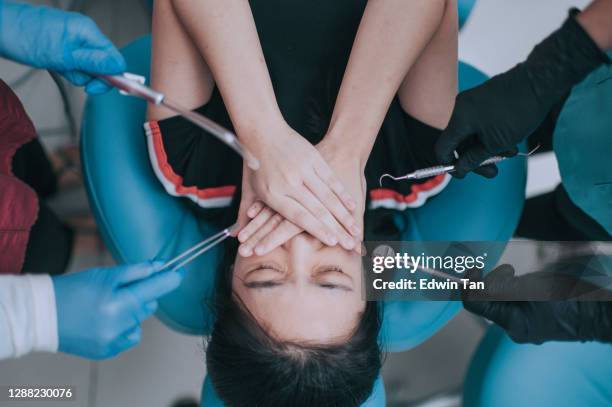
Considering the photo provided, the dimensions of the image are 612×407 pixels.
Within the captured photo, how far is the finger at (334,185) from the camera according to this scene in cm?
89

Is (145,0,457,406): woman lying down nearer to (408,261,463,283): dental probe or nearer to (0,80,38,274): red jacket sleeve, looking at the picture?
(408,261,463,283): dental probe

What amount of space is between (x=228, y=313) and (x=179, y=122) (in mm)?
359

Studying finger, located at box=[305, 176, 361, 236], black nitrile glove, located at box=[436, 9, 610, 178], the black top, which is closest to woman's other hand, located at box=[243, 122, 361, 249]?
finger, located at box=[305, 176, 361, 236]

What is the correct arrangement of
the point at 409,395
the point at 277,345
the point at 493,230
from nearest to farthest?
the point at 277,345 → the point at 493,230 → the point at 409,395

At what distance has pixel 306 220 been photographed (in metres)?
0.86

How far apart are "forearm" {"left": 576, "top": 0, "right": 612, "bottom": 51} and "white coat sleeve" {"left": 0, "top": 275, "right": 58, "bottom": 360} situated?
95 cm

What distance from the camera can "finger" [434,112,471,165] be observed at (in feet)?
A: 2.93

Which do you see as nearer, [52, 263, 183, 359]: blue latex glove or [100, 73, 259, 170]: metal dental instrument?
[100, 73, 259, 170]: metal dental instrument

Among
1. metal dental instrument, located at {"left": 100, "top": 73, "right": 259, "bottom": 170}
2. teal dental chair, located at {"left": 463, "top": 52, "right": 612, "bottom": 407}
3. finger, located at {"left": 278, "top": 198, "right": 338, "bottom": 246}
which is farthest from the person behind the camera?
teal dental chair, located at {"left": 463, "top": 52, "right": 612, "bottom": 407}

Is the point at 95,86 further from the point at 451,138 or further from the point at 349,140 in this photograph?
the point at 451,138

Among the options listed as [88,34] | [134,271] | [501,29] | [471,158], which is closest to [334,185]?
[471,158]

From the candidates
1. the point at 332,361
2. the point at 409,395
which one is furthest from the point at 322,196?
the point at 409,395

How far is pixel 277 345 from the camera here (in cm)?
83

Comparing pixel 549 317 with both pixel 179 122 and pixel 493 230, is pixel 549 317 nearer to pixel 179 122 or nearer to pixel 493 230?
pixel 493 230
